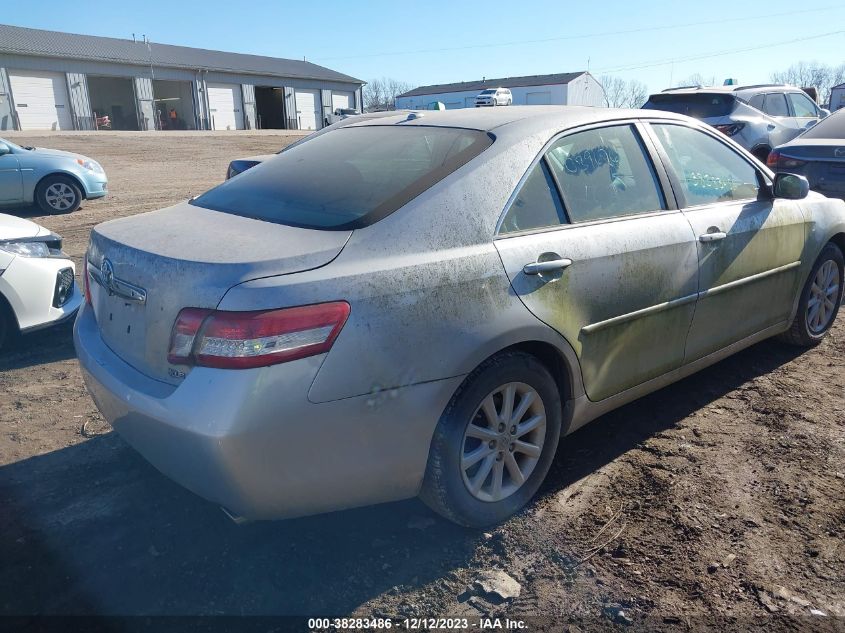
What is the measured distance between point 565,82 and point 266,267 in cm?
6237

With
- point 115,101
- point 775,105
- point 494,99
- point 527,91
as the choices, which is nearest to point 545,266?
point 775,105

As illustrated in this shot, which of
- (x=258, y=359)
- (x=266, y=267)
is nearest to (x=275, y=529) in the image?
(x=258, y=359)

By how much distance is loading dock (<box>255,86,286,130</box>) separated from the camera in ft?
155

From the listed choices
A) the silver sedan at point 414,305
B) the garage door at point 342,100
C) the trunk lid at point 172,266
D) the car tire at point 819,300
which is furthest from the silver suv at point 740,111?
the garage door at point 342,100

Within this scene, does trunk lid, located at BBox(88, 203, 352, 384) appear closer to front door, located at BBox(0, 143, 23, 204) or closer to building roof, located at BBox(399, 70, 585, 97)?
front door, located at BBox(0, 143, 23, 204)

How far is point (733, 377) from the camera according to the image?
438cm

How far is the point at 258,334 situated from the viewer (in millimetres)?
2135

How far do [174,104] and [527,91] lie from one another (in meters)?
30.5

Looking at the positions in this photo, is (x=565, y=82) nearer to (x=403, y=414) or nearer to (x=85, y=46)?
(x=85, y=46)

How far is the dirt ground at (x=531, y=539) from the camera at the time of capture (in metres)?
2.42

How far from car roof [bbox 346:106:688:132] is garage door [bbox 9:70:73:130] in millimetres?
37350

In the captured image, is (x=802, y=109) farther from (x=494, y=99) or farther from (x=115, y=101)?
(x=115, y=101)

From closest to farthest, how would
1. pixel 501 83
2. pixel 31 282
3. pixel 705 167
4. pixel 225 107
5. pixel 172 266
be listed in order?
1. pixel 172 266
2. pixel 705 167
3. pixel 31 282
4. pixel 225 107
5. pixel 501 83

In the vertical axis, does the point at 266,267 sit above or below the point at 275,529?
above
